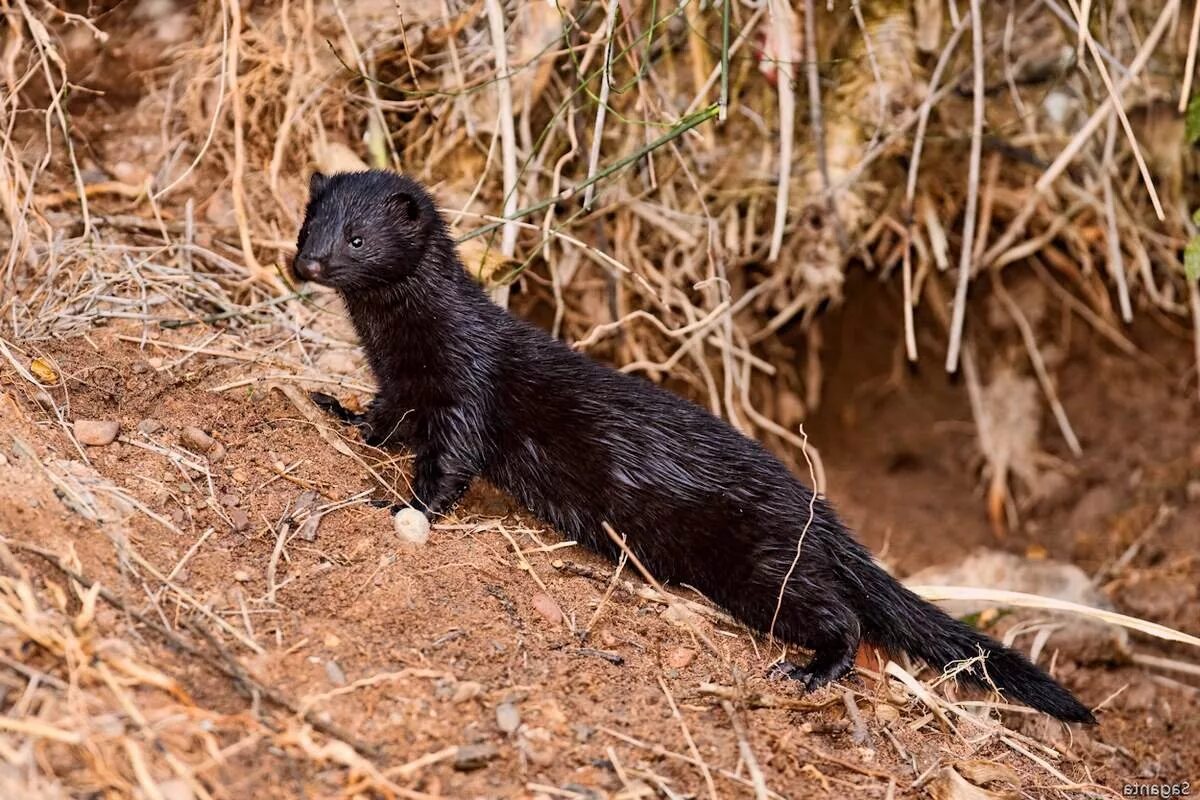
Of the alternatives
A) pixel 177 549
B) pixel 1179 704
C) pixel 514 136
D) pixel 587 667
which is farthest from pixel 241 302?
pixel 1179 704

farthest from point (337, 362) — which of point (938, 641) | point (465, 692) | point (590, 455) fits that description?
point (938, 641)

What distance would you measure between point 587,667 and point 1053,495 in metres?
3.93

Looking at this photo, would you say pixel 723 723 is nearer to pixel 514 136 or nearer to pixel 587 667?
pixel 587 667

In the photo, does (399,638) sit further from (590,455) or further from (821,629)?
(821,629)

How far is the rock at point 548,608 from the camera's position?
323 cm

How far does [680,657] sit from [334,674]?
0.97m

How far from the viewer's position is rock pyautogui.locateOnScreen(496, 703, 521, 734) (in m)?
2.67

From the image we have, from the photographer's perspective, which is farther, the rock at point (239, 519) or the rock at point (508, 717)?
the rock at point (239, 519)

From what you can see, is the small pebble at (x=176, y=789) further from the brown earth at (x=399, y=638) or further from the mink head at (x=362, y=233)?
the mink head at (x=362, y=233)

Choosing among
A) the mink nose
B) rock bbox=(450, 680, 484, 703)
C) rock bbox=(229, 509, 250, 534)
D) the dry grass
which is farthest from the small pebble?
the mink nose

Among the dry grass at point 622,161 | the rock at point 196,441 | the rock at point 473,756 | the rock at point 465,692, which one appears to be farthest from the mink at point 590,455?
the rock at point 473,756

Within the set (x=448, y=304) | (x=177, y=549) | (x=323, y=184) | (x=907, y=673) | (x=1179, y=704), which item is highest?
(x=323, y=184)

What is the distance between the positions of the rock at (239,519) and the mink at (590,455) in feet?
1.83

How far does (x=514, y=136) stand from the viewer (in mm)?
4875
